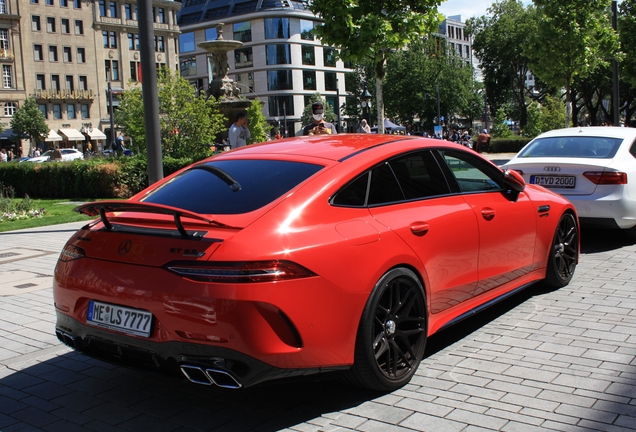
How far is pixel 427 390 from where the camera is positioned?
4219 millimetres

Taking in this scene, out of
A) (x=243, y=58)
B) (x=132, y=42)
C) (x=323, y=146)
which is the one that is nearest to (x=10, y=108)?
(x=132, y=42)

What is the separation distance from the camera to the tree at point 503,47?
2687 inches

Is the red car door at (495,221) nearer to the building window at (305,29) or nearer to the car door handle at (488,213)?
the car door handle at (488,213)

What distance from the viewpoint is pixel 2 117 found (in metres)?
73.1

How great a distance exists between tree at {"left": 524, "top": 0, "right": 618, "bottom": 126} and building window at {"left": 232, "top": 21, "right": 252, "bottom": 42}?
2793 inches

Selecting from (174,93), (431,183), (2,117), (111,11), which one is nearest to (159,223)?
(431,183)

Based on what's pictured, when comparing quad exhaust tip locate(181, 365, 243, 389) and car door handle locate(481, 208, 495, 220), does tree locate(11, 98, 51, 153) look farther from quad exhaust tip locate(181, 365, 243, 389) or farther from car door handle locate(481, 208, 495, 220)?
quad exhaust tip locate(181, 365, 243, 389)

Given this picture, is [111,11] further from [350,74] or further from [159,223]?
[159,223]

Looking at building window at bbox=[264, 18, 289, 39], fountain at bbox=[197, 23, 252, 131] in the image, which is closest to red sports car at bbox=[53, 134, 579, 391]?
fountain at bbox=[197, 23, 252, 131]

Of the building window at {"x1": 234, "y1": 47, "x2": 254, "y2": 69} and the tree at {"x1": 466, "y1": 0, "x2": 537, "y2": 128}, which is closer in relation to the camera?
the tree at {"x1": 466, "y1": 0, "x2": 537, "y2": 128}

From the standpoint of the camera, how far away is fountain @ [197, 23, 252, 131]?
27094 millimetres

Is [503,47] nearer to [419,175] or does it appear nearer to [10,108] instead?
[10,108]

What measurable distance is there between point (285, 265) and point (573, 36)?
2606cm

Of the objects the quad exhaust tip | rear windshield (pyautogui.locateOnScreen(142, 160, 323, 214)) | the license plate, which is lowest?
the quad exhaust tip
